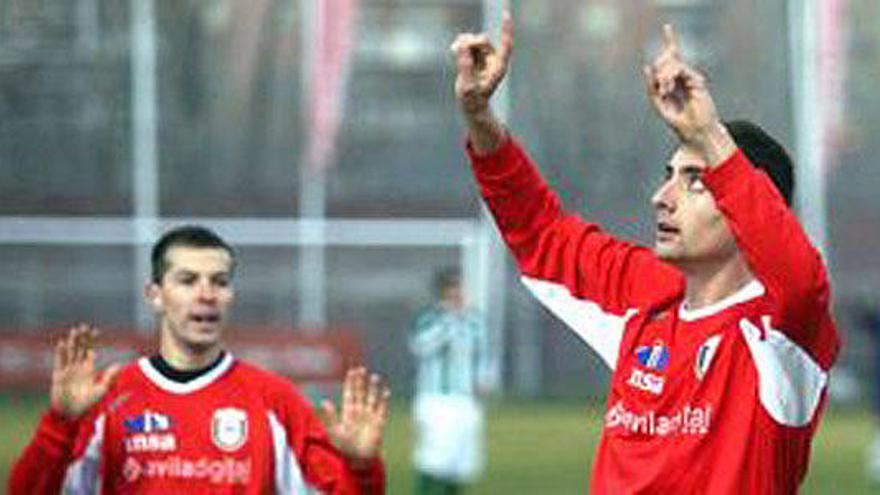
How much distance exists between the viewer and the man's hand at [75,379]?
6.44 meters

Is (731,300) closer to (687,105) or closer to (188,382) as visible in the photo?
(687,105)

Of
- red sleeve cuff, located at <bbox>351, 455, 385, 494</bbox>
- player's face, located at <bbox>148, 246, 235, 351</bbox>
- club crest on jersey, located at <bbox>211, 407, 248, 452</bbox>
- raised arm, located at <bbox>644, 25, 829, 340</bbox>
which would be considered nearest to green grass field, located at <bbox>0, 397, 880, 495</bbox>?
player's face, located at <bbox>148, 246, 235, 351</bbox>

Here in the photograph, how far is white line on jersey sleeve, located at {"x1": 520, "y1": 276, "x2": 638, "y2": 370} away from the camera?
5.38 m

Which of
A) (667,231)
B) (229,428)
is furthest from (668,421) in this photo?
(229,428)

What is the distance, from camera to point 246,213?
27.1 m

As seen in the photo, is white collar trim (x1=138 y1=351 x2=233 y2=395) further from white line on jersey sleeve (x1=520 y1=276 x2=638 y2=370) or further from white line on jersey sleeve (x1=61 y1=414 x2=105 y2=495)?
white line on jersey sleeve (x1=520 y1=276 x2=638 y2=370)

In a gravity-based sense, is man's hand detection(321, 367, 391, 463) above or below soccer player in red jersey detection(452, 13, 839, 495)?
below

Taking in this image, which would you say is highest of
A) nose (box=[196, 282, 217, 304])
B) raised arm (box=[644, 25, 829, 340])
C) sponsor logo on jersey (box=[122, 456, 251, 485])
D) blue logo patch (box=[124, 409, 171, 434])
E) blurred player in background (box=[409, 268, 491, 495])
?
raised arm (box=[644, 25, 829, 340])

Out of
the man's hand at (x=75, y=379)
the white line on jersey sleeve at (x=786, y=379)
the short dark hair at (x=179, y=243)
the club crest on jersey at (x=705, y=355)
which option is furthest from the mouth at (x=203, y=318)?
the white line on jersey sleeve at (x=786, y=379)

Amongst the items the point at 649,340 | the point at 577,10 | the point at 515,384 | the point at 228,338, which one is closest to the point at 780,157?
the point at 649,340

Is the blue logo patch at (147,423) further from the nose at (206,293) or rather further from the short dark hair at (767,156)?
the short dark hair at (767,156)

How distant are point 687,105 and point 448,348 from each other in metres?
10.2

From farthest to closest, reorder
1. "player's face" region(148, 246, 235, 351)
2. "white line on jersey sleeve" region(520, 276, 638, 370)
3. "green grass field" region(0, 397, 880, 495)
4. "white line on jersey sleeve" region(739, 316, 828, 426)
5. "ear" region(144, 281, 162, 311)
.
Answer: "green grass field" region(0, 397, 880, 495), "ear" region(144, 281, 162, 311), "player's face" region(148, 246, 235, 351), "white line on jersey sleeve" region(520, 276, 638, 370), "white line on jersey sleeve" region(739, 316, 828, 426)

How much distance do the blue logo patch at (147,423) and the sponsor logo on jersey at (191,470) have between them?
3.6 inches
